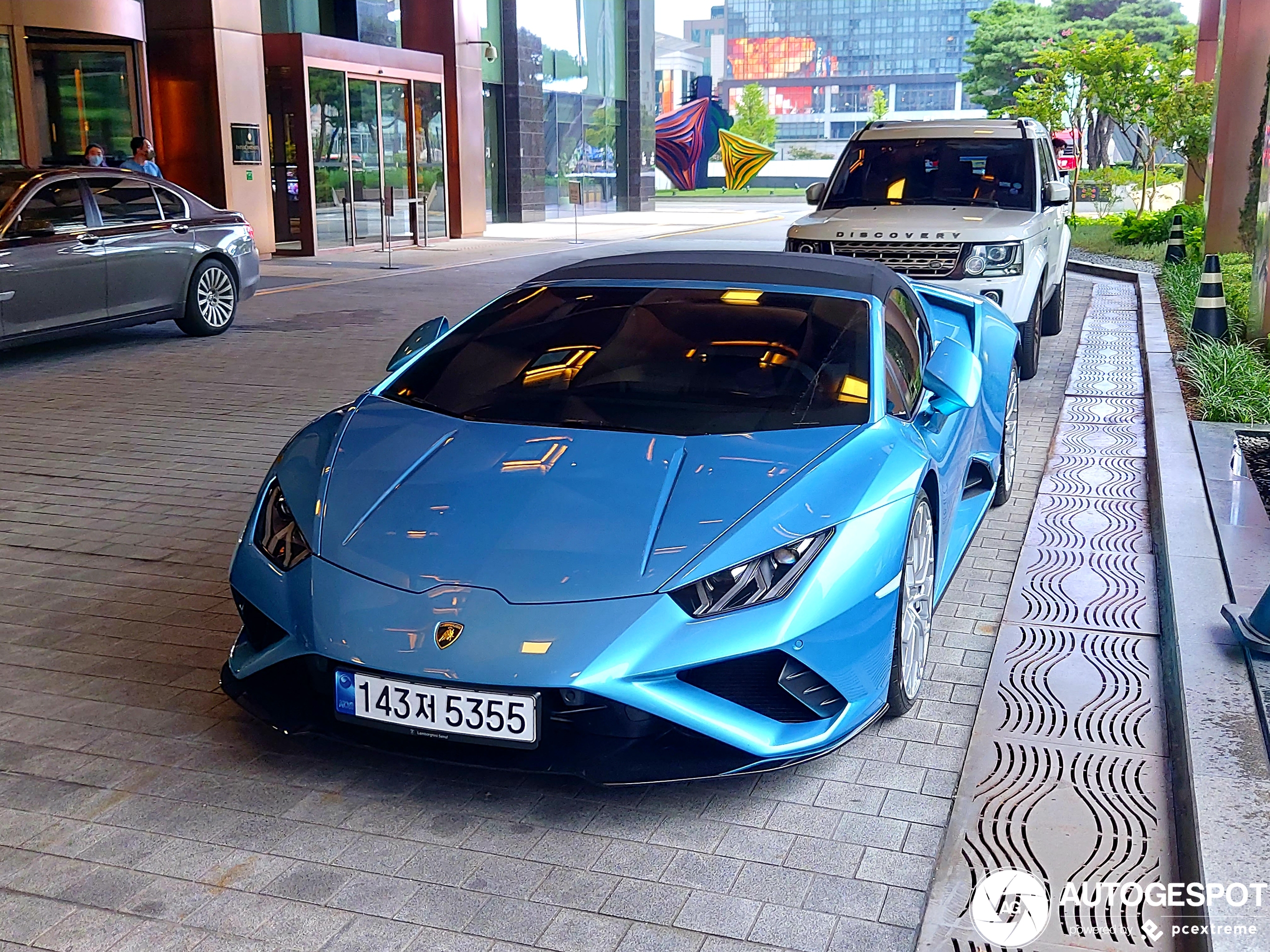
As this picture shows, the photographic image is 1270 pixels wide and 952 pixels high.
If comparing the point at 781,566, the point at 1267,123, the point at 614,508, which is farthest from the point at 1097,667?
the point at 1267,123

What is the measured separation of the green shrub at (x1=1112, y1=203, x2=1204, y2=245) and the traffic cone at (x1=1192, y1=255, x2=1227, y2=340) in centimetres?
1089

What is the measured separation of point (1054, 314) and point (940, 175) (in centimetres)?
227

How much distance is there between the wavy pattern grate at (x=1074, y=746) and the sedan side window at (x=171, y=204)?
8.67 m

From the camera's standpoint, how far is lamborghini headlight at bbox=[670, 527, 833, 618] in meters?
3.20

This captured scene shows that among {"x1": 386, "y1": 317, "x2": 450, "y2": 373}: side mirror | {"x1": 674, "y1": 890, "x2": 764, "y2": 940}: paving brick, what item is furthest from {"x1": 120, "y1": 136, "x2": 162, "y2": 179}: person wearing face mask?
{"x1": 674, "y1": 890, "x2": 764, "y2": 940}: paving brick

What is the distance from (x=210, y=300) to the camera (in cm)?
1252

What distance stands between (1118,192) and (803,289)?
143ft

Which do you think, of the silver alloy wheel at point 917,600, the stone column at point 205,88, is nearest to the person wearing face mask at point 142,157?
the stone column at point 205,88

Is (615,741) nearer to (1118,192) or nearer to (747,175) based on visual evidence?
(1118,192)

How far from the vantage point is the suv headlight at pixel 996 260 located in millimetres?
9156

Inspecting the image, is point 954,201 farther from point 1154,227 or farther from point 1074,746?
point 1154,227

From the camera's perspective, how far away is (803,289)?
14.7ft

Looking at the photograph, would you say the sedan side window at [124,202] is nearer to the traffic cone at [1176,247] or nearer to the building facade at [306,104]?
the building facade at [306,104]

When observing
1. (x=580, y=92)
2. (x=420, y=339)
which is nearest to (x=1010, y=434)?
(x=420, y=339)
